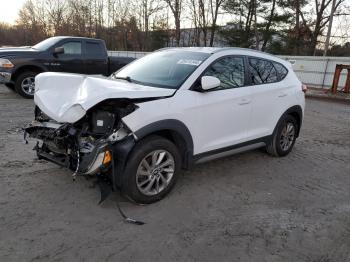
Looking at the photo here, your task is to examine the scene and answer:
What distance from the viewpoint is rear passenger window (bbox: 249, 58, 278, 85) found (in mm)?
4957

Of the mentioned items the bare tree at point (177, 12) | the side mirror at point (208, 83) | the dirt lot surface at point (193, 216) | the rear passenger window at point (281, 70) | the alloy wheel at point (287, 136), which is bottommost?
the dirt lot surface at point (193, 216)

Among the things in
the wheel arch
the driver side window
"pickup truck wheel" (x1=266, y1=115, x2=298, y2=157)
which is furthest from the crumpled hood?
the driver side window

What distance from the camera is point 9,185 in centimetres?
401

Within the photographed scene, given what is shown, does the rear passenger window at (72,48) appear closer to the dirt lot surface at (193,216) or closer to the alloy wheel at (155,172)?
the dirt lot surface at (193,216)

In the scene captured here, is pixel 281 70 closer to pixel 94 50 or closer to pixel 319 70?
pixel 94 50

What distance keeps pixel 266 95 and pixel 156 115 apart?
7.21 ft

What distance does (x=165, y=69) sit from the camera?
4.45 m

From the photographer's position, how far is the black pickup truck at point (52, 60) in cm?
938

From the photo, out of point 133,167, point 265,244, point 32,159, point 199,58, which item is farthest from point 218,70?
point 32,159

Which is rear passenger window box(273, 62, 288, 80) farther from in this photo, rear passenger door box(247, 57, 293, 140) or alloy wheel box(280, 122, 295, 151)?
alloy wheel box(280, 122, 295, 151)

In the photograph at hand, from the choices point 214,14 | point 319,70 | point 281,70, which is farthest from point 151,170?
point 214,14

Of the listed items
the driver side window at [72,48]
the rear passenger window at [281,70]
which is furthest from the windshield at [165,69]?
the driver side window at [72,48]

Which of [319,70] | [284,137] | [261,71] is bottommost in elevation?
[284,137]

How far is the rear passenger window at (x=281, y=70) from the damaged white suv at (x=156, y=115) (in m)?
0.35
